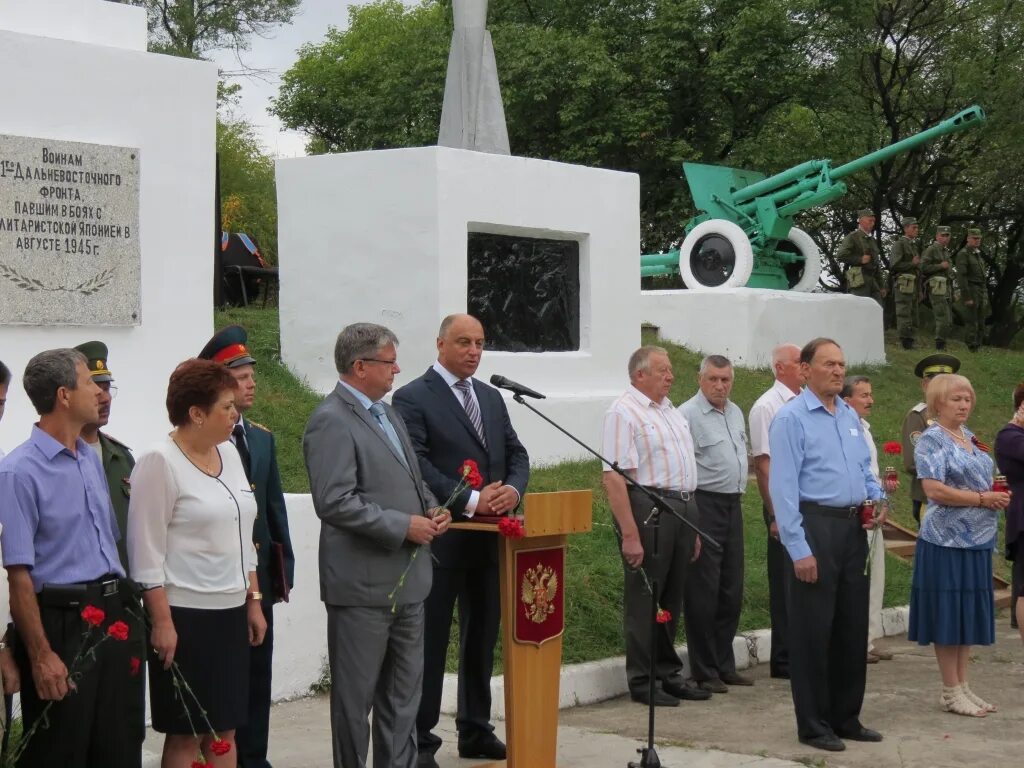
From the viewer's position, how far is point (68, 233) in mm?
6613

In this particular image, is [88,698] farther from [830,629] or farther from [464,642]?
[830,629]

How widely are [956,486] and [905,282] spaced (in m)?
13.2

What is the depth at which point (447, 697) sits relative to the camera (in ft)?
23.3

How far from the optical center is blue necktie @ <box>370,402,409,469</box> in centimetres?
525

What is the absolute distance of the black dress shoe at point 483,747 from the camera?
609cm

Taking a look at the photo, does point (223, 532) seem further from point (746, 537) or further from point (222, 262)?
point (222, 262)

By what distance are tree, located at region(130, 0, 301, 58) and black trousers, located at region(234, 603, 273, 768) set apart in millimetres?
28266

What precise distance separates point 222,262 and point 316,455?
36.0 ft

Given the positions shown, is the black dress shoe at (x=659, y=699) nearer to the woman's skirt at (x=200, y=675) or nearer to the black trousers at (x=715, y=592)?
the black trousers at (x=715, y=592)

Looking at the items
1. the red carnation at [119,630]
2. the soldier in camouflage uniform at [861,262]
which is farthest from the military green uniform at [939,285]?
the red carnation at [119,630]

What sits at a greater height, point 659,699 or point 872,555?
point 872,555

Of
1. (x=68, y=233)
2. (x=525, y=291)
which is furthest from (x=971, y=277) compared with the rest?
(x=68, y=233)

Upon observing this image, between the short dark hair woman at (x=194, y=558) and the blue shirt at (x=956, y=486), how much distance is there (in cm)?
386

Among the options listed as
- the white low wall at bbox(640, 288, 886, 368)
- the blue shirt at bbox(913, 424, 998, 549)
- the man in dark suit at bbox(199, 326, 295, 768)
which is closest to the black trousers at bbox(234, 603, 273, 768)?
the man in dark suit at bbox(199, 326, 295, 768)
